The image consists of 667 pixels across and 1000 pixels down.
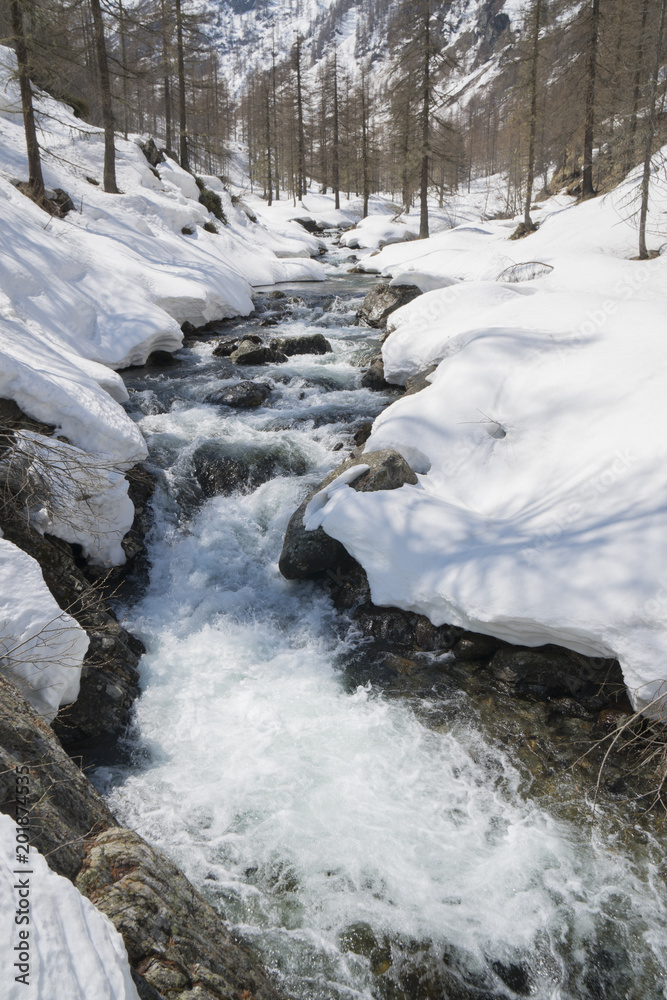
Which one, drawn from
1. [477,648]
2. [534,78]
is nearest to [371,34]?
[534,78]

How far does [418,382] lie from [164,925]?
837cm

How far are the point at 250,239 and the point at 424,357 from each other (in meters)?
18.4

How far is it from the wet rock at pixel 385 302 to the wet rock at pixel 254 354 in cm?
423

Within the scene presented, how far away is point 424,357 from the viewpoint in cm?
1073

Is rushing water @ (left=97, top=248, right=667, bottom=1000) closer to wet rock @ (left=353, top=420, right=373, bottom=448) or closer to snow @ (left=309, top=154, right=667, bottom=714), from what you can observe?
snow @ (left=309, top=154, right=667, bottom=714)

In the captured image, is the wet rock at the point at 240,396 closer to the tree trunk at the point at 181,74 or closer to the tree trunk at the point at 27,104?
the tree trunk at the point at 27,104

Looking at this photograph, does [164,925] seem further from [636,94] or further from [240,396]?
[636,94]

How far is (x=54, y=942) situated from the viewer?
77.1 inches

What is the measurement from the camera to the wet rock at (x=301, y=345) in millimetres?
13492

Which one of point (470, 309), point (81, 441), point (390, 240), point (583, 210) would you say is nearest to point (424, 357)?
point (470, 309)

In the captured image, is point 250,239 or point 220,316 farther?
point 250,239

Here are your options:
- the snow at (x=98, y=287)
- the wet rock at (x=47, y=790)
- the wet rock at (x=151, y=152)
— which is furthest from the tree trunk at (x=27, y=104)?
the wet rock at (x=47, y=790)

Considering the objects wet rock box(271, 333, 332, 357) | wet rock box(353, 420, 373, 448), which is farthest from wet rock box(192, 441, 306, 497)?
wet rock box(271, 333, 332, 357)

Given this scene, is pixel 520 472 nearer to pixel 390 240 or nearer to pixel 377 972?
pixel 377 972
